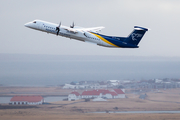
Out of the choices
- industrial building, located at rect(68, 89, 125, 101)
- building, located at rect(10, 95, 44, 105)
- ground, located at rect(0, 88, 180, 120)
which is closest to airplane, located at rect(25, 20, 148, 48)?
ground, located at rect(0, 88, 180, 120)

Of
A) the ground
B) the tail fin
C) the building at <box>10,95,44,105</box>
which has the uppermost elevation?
the tail fin

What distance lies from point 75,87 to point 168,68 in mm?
75131

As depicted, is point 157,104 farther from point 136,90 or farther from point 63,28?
point 63,28

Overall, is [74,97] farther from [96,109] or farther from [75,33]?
[75,33]

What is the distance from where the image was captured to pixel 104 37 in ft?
104

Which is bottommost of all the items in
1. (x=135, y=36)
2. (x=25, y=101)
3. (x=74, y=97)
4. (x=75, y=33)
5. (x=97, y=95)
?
(x=25, y=101)

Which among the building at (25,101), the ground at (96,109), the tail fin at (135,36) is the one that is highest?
the tail fin at (135,36)

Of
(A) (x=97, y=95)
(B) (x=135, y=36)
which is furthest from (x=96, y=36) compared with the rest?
(A) (x=97, y=95)

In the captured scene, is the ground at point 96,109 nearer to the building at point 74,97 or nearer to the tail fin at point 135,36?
the building at point 74,97

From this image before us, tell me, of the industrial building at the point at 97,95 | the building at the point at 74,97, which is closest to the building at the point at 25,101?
the building at the point at 74,97

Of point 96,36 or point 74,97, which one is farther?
point 74,97

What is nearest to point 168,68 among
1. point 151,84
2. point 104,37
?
point 151,84

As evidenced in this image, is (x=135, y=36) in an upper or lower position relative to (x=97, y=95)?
upper

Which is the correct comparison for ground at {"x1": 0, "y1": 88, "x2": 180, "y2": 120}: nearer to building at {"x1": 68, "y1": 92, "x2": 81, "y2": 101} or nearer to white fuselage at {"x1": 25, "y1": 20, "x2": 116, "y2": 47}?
building at {"x1": 68, "y1": 92, "x2": 81, "y2": 101}
